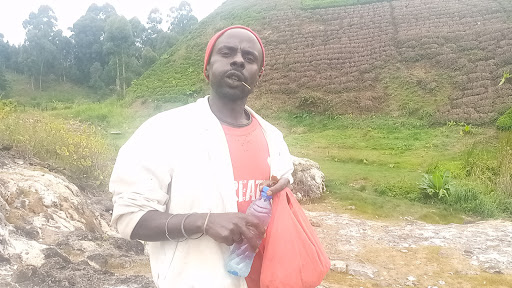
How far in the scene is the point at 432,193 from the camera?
743 centimetres

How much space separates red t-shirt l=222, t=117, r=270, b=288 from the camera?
1.28m

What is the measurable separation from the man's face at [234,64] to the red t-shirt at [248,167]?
13 cm

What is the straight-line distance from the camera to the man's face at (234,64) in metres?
1.35

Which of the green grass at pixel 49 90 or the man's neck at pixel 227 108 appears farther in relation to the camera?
the green grass at pixel 49 90

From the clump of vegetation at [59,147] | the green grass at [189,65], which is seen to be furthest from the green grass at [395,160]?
the green grass at [189,65]

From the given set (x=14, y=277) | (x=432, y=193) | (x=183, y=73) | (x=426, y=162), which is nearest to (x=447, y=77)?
(x=426, y=162)

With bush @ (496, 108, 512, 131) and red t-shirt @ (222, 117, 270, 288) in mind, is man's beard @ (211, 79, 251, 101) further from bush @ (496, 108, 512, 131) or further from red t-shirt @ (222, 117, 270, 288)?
bush @ (496, 108, 512, 131)

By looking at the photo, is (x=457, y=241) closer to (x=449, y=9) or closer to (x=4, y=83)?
(x=449, y=9)

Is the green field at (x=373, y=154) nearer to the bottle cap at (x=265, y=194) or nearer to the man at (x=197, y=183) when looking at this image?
the man at (x=197, y=183)

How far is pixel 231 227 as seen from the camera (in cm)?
108

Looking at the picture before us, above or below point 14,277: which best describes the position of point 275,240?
above

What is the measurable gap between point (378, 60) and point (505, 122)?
7490 millimetres

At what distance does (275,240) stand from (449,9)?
25054mm

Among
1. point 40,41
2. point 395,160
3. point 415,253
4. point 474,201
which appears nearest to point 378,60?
point 395,160
